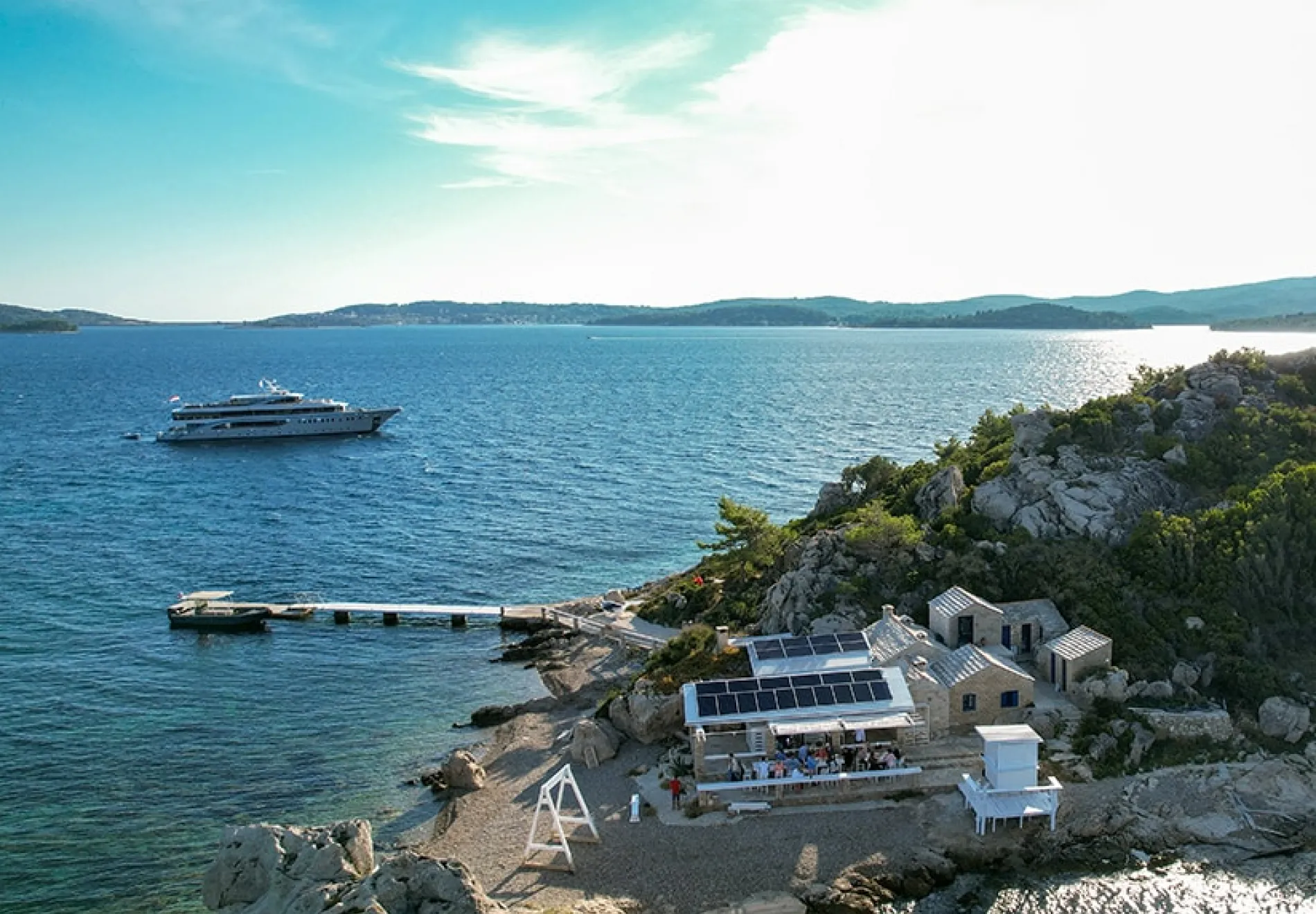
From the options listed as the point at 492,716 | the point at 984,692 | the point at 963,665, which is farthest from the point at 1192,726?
the point at 492,716

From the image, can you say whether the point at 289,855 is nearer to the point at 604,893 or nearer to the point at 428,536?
the point at 604,893

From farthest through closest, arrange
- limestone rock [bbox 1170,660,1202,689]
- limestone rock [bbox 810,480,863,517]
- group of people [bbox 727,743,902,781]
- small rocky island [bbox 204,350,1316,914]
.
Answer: limestone rock [bbox 810,480,863,517], limestone rock [bbox 1170,660,1202,689], group of people [bbox 727,743,902,781], small rocky island [bbox 204,350,1316,914]

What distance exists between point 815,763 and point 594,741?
850 centimetres

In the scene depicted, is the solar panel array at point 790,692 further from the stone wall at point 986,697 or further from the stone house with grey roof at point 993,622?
the stone house with grey roof at point 993,622

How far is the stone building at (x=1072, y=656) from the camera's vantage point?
36.8 m

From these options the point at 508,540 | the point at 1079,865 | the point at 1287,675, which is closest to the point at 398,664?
the point at 508,540

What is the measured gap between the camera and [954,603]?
131 ft

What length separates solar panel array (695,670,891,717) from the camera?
110 feet

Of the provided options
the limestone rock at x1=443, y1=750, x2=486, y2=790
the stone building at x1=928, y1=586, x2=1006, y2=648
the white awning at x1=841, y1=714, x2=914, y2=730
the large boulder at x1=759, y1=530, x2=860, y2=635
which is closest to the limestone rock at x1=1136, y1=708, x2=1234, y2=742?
the stone building at x1=928, y1=586, x2=1006, y2=648

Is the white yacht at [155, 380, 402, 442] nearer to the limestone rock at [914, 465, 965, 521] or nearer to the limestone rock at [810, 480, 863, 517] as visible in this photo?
the limestone rock at [810, 480, 863, 517]

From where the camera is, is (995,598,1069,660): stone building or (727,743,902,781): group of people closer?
(727,743,902,781): group of people

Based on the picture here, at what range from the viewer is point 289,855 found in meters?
26.6

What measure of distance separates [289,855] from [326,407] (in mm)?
110453

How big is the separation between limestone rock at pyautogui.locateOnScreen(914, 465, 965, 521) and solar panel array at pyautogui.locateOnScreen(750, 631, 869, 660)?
12.9 m
